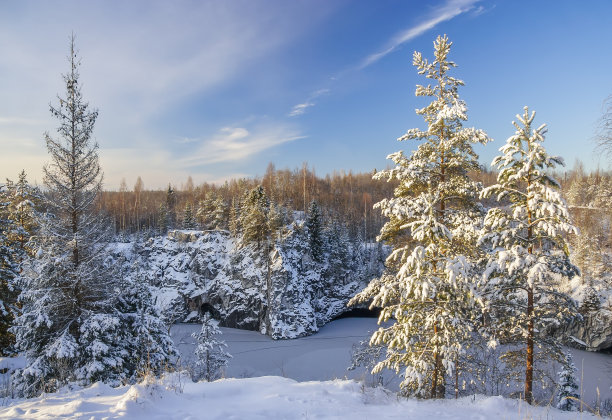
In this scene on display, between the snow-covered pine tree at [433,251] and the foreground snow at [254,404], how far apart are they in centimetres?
104

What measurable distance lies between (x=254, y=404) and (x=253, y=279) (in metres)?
33.1

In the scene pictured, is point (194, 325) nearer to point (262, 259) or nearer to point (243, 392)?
point (262, 259)

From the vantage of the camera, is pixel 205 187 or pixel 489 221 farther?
pixel 205 187

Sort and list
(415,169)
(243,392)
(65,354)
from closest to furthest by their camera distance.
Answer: (243,392)
(415,169)
(65,354)

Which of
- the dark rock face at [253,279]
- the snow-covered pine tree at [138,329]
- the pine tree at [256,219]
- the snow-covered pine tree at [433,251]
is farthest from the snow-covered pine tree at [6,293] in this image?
the pine tree at [256,219]

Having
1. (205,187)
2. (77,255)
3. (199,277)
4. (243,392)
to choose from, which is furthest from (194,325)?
(205,187)

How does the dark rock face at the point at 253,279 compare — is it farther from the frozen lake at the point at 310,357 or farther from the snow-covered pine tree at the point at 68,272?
the snow-covered pine tree at the point at 68,272

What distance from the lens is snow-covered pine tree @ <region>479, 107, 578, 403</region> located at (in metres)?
5.97

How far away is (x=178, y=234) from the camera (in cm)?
4428

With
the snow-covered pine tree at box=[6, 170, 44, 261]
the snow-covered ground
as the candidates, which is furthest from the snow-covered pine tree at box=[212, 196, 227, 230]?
the snow-covered ground

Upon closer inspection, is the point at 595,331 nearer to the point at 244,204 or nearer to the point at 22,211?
the point at 244,204

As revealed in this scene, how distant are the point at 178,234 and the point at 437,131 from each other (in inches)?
1689

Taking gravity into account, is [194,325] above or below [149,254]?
below

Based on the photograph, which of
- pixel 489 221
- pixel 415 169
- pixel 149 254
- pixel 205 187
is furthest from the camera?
pixel 205 187
